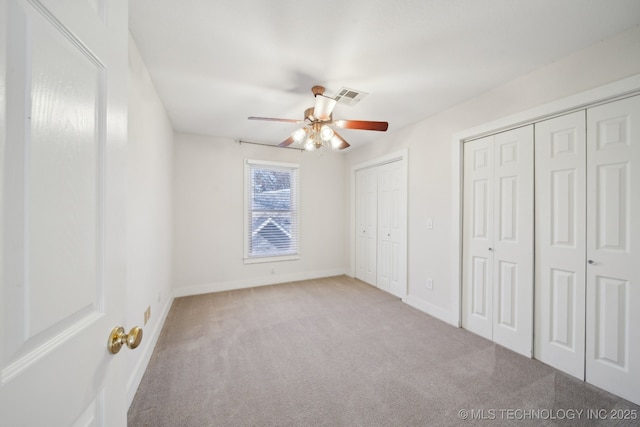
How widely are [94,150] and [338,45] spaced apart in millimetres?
1681

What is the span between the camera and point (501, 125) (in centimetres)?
228

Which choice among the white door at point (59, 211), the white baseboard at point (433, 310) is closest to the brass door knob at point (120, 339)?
the white door at point (59, 211)

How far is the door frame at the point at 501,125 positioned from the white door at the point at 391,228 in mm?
784

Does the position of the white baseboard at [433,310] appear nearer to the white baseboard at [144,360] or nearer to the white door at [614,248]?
the white door at [614,248]

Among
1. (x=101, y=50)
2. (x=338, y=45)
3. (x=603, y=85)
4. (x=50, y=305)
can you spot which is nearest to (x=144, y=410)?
(x=50, y=305)

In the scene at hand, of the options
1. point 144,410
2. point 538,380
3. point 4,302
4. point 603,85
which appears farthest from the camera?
point 538,380

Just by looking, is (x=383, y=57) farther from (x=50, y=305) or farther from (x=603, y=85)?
(x=50, y=305)

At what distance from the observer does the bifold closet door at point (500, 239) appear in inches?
85.0

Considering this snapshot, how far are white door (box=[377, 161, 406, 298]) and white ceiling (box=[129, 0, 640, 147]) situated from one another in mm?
1308

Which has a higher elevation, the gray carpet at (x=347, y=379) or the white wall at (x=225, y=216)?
the white wall at (x=225, y=216)

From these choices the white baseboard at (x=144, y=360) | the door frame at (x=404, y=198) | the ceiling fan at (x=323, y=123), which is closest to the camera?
the white baseboard at (x=144, y=360)

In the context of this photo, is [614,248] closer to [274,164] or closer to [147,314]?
[147,314]

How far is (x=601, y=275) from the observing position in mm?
1747

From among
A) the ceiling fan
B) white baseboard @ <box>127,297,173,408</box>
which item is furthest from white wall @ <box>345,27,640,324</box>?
white baseboard @ <box>127,297,173,408</box>
